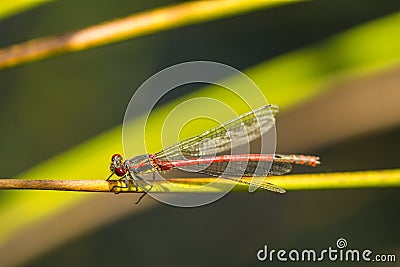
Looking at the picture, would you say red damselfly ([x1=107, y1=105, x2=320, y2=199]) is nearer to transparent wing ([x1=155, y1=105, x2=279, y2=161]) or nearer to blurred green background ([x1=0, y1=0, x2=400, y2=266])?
transparent wing ([x1=155, y1=105, x2=279, y2=161])

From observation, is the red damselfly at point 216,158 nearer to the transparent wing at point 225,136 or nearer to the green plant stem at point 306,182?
the transparent wing at point 225,136

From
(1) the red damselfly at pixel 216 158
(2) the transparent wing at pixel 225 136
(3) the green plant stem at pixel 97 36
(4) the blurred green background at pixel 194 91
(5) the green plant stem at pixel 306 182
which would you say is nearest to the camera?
(5) the green plant stem at pixel 306 182

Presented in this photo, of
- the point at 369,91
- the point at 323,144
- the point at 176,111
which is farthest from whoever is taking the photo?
the point at 323,144

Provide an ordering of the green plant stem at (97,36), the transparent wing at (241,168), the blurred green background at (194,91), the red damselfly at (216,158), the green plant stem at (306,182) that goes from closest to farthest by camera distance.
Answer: the green plant stem at (306,182)
the green plant stem at (97,36)
the transparent wing at (241,168)
the red damselfly at (216,158)
the blurred green background at (194,91)

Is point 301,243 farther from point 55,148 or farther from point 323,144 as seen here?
point 55,148

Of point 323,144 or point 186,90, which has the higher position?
point 186,90

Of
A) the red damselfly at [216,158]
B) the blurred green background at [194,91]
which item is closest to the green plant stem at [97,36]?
the red damselfly at [216,158]

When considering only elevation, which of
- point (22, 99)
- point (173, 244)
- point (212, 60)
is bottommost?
point (173, 244)

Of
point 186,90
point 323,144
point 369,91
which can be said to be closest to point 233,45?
point 186,90
